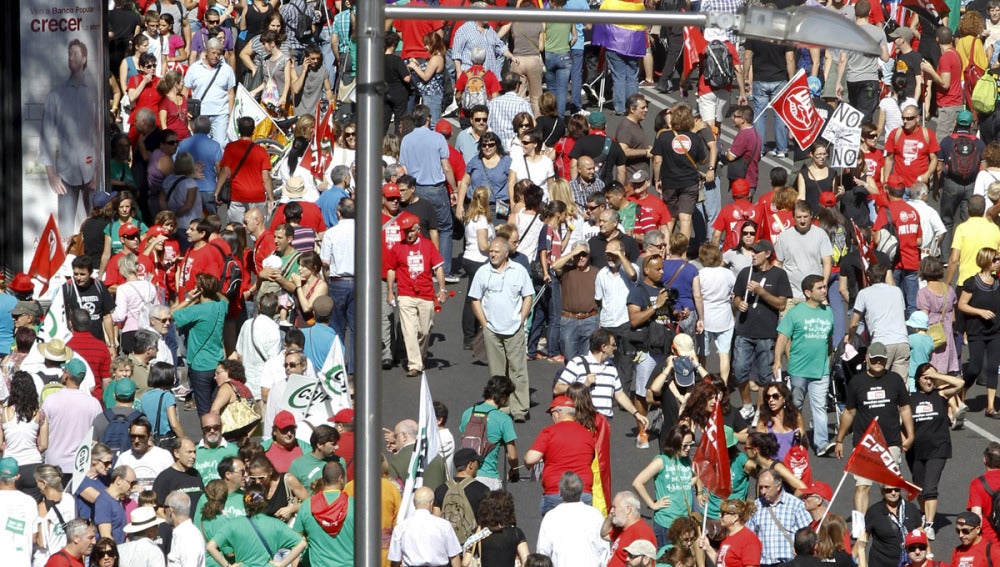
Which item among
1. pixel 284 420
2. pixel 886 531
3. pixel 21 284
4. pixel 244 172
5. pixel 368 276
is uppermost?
pixel 368 276

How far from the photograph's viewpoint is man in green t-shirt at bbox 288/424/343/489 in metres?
12.8

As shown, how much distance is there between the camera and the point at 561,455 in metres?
13.2

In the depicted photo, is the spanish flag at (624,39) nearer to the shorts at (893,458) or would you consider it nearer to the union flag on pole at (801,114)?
the union flag on pole at (801,114)

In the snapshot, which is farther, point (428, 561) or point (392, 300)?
point (392, 300)

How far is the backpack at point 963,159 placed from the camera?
20.5m

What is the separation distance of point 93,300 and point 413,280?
2864 mm

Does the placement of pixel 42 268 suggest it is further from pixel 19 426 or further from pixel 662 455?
pixel 662 455

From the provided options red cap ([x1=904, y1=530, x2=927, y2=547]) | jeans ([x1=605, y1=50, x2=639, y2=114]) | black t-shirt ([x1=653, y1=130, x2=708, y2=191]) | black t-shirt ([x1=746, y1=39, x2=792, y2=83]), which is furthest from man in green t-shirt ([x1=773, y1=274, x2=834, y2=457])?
jeans ([x1=605, y1=50, x2=639, y2=114])

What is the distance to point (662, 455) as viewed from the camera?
13367 millimetres

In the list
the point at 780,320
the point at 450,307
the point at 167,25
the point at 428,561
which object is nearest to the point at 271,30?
the point at 167,25

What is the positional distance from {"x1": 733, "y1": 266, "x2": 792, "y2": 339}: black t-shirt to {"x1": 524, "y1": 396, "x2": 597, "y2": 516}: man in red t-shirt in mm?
3519

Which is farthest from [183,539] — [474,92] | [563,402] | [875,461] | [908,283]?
[474,92]

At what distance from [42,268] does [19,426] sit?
3.60 meters

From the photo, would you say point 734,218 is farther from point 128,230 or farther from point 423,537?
point 423,537
